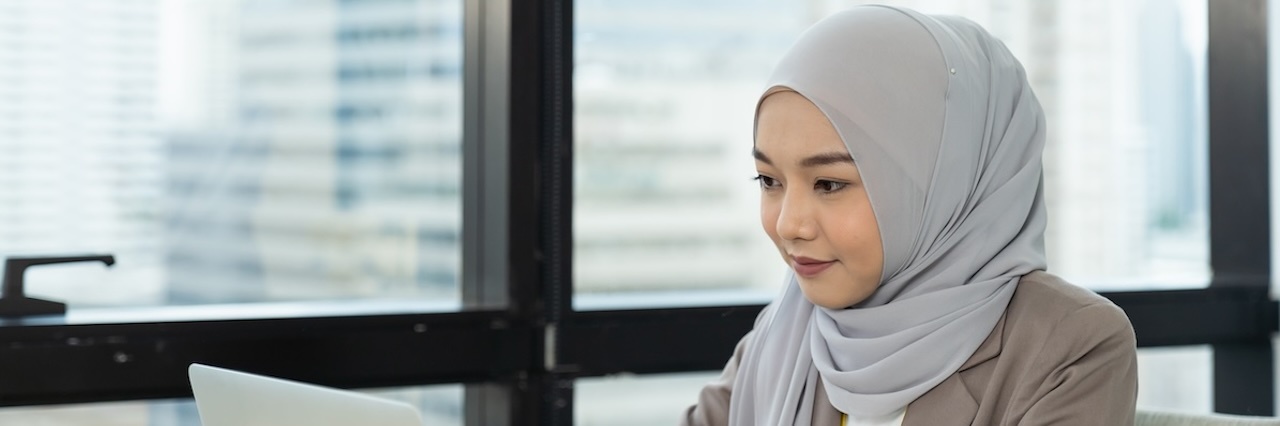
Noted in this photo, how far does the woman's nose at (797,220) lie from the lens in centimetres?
133

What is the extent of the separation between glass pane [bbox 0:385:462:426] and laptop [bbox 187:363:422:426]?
656mm

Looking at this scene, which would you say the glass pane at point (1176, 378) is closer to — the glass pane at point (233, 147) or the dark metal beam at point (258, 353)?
the dark metal beam at point (258, 353)

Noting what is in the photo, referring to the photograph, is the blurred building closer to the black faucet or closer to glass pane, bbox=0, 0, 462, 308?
glass pane, bbox=0, 0, 462, 308

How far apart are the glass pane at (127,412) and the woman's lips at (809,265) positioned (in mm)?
728

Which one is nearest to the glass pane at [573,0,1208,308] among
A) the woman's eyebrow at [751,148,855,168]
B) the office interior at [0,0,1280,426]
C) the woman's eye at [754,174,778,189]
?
the office interior at [0,0,1280,426]

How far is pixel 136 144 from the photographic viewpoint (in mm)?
1896

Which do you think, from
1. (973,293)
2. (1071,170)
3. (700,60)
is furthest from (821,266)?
(1071,170)

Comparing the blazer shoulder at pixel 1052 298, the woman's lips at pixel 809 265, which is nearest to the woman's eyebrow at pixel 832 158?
the woman's lips at pixel 809 265

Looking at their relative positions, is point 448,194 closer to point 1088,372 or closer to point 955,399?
point 955,399

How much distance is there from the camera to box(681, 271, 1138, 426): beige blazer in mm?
1236

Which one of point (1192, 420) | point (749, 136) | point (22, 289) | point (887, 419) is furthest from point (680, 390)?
point (22, 289)

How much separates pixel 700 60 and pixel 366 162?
0.61 meters

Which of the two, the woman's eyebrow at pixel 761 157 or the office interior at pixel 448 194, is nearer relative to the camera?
the woman's eyebrow at pixel 761 157

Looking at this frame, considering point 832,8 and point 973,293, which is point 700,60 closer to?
point 832,8
